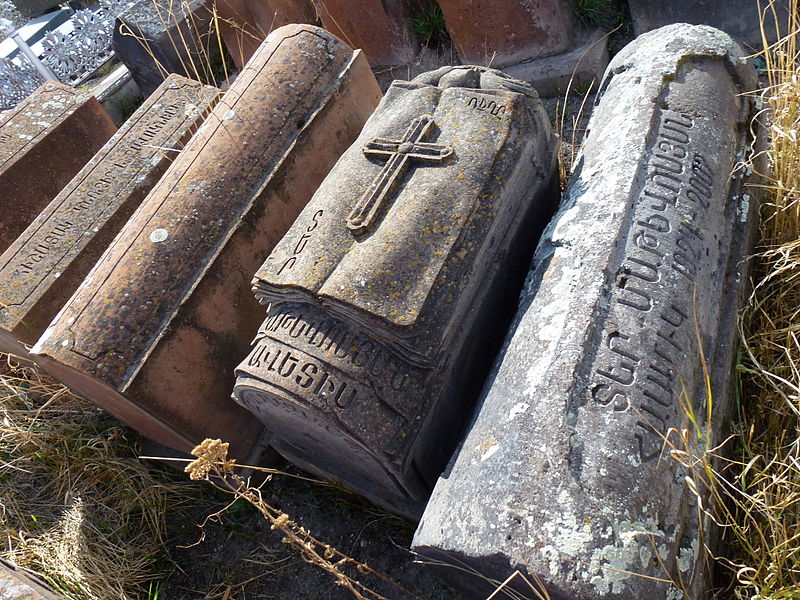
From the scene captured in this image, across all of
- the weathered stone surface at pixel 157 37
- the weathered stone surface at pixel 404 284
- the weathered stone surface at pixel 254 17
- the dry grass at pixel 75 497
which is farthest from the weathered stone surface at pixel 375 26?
the dry grass at pixel 75 497

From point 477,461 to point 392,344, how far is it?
1.68 feet

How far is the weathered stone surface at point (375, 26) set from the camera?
4.64 meters

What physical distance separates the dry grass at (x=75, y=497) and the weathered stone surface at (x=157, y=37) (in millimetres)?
2947

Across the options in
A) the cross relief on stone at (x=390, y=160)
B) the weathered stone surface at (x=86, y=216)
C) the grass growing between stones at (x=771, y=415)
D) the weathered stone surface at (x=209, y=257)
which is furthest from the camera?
the weathered stone surface at (x=86, y=216)

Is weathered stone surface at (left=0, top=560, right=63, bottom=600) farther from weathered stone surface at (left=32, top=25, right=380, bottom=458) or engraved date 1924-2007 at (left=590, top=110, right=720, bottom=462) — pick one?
engraved date 1924-2007 at (left=590, top=110, right=720, bottom=462)

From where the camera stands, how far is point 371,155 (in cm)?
257

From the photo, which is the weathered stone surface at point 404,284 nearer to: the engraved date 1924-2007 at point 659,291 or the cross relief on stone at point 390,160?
the cross relief on stone at point 390,160

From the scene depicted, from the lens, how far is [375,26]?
15.6 feet

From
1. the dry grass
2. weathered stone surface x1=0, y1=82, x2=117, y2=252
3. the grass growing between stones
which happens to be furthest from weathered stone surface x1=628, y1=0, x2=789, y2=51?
the dry grass

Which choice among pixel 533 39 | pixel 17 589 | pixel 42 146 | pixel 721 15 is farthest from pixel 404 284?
pixel 42 146

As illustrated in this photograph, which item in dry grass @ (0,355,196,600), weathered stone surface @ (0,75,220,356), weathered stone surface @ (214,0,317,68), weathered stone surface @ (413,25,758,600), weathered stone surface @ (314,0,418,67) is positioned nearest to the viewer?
weathered stone surface @ (413,25,758,600)

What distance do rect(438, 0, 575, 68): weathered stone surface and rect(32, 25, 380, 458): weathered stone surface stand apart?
1168 millimetres

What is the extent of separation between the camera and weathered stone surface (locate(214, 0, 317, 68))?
5.12 metres

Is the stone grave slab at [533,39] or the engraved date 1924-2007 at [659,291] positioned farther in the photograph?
the stone grave slab at [533,39]
